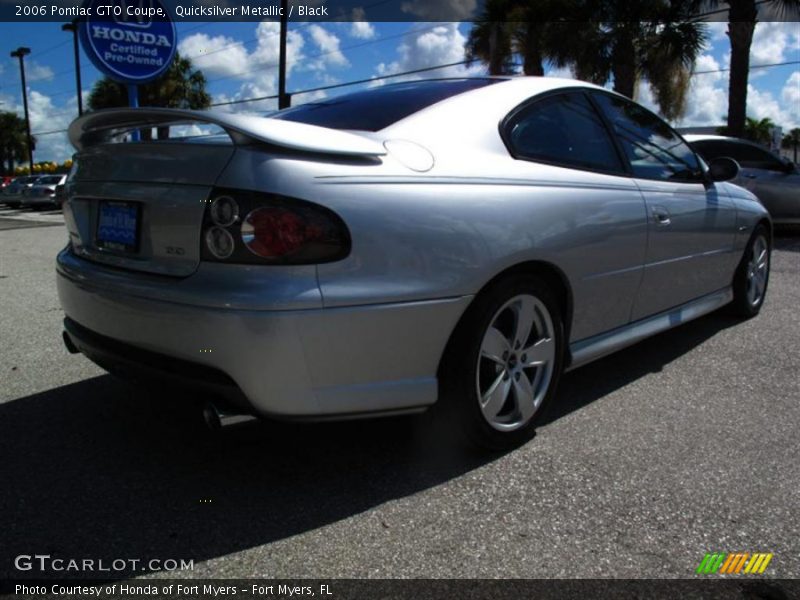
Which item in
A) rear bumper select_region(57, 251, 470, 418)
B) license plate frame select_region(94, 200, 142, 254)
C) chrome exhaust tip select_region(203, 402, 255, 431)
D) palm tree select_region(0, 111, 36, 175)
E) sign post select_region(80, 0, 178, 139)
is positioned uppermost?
sign post select_region(80, 0, 178, 139)

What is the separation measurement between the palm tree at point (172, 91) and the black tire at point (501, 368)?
30.6m

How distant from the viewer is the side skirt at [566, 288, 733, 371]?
320 centimetres

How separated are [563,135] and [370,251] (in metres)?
1.40

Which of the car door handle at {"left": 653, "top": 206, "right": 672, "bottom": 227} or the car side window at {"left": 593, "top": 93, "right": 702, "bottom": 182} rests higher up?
the car side window at {"left": 593, "top": 93, "right": 702, "bottom": 182}

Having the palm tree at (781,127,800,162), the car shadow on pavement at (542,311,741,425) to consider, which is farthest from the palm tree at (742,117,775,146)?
the car shadow on pavement at (542,311,741,425)

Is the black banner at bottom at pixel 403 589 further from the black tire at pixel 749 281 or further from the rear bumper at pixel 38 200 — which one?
the rear bumper at pixel 38 200

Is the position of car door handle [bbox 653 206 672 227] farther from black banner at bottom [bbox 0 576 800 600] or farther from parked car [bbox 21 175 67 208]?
parked car [bbox 21 175 67 208]

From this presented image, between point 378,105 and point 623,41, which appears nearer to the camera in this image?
point 378,105

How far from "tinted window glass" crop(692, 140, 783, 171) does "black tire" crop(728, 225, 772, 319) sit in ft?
16.1

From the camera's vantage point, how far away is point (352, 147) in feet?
7.70

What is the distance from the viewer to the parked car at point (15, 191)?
2923 cm

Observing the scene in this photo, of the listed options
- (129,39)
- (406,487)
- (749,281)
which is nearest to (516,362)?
(406,487)

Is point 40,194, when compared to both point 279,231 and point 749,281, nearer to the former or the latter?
point 749,281

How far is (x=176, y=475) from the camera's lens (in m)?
2.64
